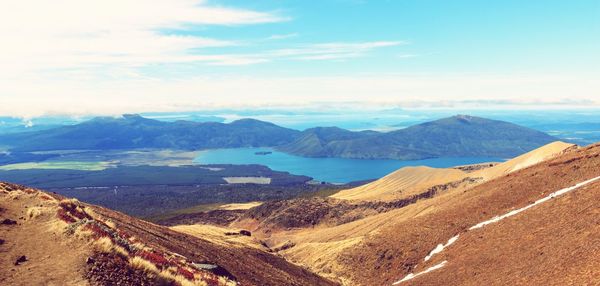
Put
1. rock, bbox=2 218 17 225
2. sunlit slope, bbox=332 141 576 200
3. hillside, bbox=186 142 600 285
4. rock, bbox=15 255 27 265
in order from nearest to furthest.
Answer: rock, bbox=15 255 27 265 < rock, bbox=2 218 17 225 < hillside, bbox=186 142 600 285 < sunlit slope, bbox=332 141 576 200

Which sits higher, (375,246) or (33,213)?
(33,213)

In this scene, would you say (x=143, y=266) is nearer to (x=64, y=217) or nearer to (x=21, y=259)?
(x=21, y=259)

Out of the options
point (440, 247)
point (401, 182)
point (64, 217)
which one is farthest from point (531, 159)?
point (64, 217)

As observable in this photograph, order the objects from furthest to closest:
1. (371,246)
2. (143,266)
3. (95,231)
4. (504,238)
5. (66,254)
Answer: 1. (371,246)
2. (504,238)
3. (95,231)
4. (66,254)
5. (143,266)

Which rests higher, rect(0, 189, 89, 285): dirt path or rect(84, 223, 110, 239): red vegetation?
rect(84, 223, 110, 239): red vegetation

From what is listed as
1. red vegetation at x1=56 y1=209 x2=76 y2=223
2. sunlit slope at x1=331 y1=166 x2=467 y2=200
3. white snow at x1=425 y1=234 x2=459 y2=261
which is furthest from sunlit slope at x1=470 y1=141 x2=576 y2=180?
red vegetation at x1=56 y1=209 x2=76 y2=223

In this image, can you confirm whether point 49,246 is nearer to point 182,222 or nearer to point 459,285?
point 459,285

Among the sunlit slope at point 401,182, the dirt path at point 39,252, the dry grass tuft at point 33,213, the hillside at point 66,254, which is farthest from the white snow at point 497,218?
the sunlit slope at point 401,182

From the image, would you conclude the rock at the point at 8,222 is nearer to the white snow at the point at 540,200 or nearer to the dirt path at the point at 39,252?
the dirt path at the point at 39,252

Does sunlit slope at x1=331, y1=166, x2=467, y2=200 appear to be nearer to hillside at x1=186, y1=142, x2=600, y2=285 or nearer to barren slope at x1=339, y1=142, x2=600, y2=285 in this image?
hillside at x1=186, y1=142, x2=600, y2=285

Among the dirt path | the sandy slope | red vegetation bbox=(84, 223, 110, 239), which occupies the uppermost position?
red vegetation bbox=(84, 223, 110, 239)

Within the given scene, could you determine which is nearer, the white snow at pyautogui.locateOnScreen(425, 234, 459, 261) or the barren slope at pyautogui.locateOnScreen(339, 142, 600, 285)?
the barren slope at pyautogui.locateOnScreen(339, 142, 600, 285)
